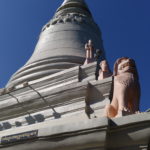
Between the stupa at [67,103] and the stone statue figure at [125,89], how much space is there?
4 cm

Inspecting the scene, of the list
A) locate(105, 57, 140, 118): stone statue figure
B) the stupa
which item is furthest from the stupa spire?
locate(105, 57, 140, 118): stone statue figure

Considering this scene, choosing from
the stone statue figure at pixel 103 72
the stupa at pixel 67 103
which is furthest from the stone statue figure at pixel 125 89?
the stone statue figure at pixel 103 72

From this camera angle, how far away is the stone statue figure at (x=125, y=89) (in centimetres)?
555

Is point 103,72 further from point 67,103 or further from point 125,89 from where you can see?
point 125,89

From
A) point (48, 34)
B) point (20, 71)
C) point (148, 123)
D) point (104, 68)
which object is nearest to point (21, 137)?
point (148, 123)

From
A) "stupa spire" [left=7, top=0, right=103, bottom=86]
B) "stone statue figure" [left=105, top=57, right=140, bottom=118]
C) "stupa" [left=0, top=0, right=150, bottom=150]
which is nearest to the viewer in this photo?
"stupa" [left=0, top=0, right=150, bottom=150]

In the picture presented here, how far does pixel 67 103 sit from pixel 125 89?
208cm

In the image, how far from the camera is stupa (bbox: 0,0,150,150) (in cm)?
373

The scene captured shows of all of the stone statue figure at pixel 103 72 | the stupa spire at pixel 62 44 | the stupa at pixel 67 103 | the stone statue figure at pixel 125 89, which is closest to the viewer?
the stupa at pixel 67 103

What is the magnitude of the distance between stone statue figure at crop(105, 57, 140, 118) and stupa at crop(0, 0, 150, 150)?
4 centimetres

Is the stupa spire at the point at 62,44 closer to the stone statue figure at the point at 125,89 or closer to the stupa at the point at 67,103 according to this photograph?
the stupa at the point at 67,103

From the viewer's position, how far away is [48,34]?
45.1 feet

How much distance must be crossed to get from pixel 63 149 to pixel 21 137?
2.33ft

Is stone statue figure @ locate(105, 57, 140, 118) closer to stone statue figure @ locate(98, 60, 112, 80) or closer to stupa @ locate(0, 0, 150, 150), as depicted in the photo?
stupa @ locate(0, 0, 150, 150)
